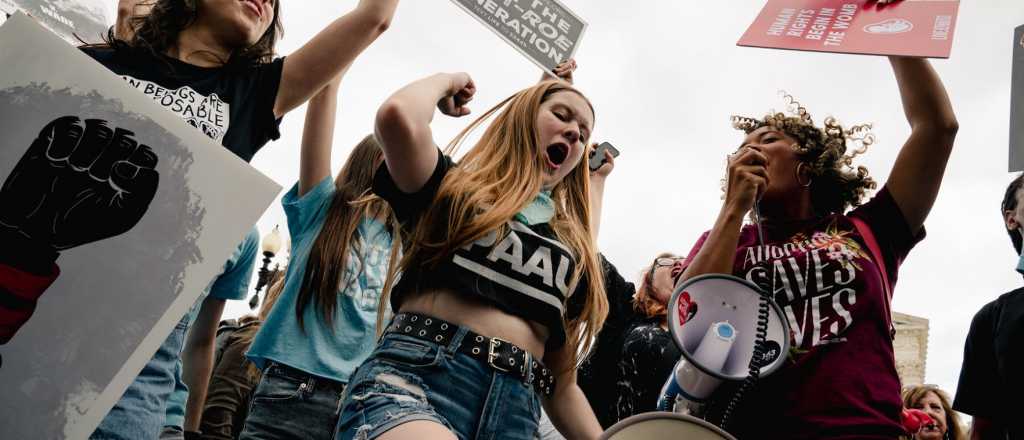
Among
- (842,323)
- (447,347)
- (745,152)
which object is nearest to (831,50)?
(745,152)

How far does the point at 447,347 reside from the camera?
1.56 m

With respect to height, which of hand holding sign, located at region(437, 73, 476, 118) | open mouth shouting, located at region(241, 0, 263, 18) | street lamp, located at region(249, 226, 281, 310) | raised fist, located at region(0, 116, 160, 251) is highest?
open mouth shouting, located at region(241, 0, 263, 18)

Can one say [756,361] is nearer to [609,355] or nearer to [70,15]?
[609,355]

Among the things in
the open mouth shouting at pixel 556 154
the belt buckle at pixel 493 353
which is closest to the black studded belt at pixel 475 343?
the belt buckle at pixel 493 353

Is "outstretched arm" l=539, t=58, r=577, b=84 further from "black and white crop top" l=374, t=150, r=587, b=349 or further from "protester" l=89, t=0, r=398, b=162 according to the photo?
"black and white crop top" l=374, t=150, r=587, b=349

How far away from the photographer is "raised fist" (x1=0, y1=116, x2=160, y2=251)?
1339mm

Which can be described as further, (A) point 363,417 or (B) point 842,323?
(B) point 842,323

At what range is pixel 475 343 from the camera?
1573 mm

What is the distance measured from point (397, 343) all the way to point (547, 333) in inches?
16.2

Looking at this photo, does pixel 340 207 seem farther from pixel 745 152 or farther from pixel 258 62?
pixel 745 152

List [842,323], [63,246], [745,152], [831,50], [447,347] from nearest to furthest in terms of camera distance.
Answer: [63,246], [447,347], [842,323], [831,50], [745,152]

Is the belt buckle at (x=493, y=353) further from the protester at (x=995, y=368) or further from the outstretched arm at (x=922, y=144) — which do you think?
the protester at (x=995, y=368)

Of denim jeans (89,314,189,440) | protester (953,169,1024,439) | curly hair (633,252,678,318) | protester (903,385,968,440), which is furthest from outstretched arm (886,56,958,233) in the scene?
protester (903,385,968,440)

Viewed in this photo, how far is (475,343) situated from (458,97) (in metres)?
0.77
